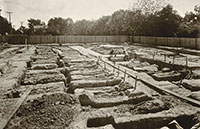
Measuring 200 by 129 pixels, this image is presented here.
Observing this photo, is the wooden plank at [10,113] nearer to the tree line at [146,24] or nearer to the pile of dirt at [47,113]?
the pile of dirt at [47,113]

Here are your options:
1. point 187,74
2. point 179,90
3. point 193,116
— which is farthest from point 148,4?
point 193,116

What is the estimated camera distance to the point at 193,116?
520 cm

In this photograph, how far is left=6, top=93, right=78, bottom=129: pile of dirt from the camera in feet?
15.6

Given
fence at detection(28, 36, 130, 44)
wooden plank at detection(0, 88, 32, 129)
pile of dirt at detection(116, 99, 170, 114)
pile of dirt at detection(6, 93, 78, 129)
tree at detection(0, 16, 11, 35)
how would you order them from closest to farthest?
pile of dirt at detection(6, 93, 78, 129), wooden plank at detection(0, 88, 32, 129), pile of dirt at detection(116, 99, 170, 114), fence at detection(28, 36, 130, 44), tree at detection(0, 16, 11, 35)

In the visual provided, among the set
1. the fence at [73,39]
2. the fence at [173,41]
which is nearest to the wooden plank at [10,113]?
the fence at [173,41]

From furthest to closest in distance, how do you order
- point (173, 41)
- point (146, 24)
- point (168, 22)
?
point (146, 24)
point (168, 22)
point (173, 41)

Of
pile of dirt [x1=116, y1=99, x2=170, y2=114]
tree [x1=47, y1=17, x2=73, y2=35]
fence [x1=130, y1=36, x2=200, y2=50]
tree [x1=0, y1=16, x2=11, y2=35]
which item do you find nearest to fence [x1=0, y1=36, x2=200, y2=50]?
fence [x1=130, y1=36, x2=200, y2=50]

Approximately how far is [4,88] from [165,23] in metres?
26.9

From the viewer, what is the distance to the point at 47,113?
5156 millimetres

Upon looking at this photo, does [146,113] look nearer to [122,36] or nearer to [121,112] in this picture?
[121,112]

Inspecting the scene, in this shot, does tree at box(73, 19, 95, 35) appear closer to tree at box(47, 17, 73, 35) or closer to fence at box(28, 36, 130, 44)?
tree at box(47, 17, 73, 35)

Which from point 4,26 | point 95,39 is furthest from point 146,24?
point 4,26

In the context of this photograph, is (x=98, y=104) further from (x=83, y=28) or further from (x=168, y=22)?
(x=83, y=28)

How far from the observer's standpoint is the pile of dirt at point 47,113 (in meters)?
4.77
